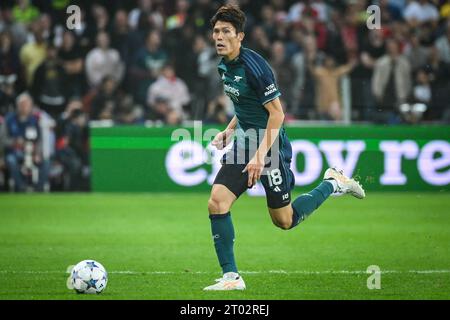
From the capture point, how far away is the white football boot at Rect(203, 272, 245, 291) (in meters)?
8.17

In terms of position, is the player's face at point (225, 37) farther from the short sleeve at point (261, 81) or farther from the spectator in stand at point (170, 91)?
the spectator in stand at point (170, 91)

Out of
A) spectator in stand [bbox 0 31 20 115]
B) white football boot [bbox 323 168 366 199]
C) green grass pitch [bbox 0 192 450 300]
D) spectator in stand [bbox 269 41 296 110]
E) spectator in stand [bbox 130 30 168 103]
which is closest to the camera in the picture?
green grass pitch [bbox 0 192 450 300]

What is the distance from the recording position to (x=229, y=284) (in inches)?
323

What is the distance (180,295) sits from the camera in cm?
796

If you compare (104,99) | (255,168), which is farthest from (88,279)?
(104,99)

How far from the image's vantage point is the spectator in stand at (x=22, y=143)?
60.3 feet

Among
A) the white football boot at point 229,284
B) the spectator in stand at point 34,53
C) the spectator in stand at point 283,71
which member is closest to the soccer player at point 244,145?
the white football boot at point 229,284

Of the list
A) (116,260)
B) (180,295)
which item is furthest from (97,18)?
(180,295)

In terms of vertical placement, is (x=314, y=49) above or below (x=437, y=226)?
above

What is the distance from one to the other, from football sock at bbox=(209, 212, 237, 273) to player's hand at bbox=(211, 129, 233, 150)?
1054 millimetres

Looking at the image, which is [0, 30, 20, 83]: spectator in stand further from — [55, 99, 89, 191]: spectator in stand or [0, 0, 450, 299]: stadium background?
[55, 99, 89, 191]: spectator in stand

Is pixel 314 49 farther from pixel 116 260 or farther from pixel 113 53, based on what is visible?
pixel 116 260

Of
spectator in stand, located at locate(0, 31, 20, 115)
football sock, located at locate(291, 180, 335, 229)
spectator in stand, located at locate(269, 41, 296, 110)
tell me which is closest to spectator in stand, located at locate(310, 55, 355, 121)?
spectator in stand, located at locate(269, 41, 296, 110)
